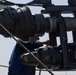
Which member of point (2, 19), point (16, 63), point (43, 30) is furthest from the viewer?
point (16, 63)

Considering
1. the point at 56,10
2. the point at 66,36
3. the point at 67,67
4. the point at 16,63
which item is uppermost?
the point at 56,10

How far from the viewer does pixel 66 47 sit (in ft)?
11.7

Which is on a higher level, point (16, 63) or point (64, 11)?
point (64, 11)

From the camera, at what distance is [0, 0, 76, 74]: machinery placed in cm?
341

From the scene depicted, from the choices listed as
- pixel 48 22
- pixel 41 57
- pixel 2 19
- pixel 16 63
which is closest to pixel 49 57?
pixel 41 57

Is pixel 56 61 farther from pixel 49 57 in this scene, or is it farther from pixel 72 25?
Answer: pixel 72 25

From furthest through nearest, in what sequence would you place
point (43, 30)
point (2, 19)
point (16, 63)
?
point (16, 63) → point (43, 30) → point (2, 19)

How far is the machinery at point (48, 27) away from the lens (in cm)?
341

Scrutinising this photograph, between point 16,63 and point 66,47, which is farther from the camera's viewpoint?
point 16,63

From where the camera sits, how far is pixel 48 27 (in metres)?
3.59

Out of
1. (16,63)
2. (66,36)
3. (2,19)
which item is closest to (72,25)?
(66,36)

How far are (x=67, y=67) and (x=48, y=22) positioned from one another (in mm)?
468

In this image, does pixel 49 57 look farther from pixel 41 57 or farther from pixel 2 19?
pixel 2 19

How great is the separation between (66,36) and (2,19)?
26.0 inches
